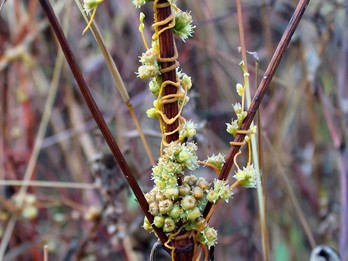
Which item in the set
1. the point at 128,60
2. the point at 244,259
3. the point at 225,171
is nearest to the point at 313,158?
the point at 244,259

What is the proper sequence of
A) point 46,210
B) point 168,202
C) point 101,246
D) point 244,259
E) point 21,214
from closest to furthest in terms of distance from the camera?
point 168,202
point 21,214
point 101,246
point 244,259
point 46,210

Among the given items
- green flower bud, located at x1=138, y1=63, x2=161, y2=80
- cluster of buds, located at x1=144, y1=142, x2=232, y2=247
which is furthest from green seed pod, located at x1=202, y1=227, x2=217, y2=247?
green flower bud, located at x1=138, y1=63, x2=161, y2=80

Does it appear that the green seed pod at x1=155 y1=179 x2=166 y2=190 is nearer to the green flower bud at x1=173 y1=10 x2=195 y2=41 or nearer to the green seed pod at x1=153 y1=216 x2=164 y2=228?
the green seed pod at x1=153 y1=216 x2=164 y2=228

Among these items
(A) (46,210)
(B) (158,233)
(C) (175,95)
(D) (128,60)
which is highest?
(D) (128,60)

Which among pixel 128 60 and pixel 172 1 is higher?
pixel 128 60

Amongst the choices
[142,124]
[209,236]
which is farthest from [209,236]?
[142,124]

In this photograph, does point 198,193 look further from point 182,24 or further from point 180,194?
point 182,24

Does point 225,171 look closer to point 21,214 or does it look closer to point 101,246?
point 21,214
